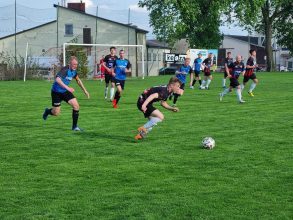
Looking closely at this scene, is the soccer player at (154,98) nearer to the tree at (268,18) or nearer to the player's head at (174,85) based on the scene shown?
the player's head at (174,85)

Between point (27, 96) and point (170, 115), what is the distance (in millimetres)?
10384

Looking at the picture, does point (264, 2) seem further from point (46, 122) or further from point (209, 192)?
point (209, 192)

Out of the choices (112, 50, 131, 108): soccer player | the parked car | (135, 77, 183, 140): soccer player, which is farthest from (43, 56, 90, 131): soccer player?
the parked car

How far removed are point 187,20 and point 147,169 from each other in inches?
2263

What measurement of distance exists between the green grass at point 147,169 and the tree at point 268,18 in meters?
51.6

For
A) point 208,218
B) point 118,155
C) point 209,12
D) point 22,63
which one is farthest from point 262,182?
point 209,12

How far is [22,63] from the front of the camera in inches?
1758

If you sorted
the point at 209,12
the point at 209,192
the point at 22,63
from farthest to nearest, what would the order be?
the point at 209,12 → the point at 22,63 → the point at 209,192

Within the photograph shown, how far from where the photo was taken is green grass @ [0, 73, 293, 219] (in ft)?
22.4

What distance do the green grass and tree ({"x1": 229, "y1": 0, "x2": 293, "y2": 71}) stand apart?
51.6 metres

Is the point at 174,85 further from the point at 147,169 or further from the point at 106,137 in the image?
the point at 147,169

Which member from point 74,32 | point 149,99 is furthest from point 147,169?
point 74,32

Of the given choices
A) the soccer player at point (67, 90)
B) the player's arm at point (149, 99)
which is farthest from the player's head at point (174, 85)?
the soccer player at point (67, 90)

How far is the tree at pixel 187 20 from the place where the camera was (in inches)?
2500
